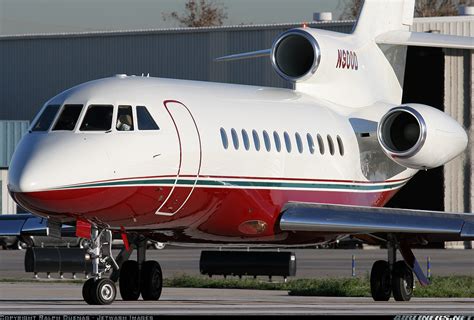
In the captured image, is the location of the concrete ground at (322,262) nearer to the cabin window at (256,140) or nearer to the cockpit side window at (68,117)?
the cabin window at (256,140)

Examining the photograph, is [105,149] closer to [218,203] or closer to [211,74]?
[218,203]

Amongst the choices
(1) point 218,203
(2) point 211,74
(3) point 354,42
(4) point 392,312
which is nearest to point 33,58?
(2) point 211,74

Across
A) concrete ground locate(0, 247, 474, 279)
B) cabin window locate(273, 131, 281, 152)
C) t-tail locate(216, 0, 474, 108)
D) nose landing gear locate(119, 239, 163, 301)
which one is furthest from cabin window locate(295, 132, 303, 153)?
concrete ground locate(0, 247, 474, 279)

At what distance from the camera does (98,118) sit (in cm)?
2062

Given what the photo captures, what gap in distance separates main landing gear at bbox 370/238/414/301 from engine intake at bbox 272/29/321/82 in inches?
159

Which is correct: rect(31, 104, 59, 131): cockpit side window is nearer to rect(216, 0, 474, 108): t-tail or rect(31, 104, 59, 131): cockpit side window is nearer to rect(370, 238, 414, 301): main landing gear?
rect(216, 0, 474, 108): t-tail

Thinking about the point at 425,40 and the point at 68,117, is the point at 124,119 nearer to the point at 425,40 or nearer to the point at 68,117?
the point at 68,117

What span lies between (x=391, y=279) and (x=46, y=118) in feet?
24.9

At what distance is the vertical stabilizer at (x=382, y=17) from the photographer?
1116 inches

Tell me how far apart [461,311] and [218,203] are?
480cm

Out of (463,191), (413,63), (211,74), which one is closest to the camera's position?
(413,63)

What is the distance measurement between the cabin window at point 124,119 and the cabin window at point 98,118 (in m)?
0.13

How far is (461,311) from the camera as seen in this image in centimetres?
1939

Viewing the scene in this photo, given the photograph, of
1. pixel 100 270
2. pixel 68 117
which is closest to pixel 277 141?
pixel 68 117
